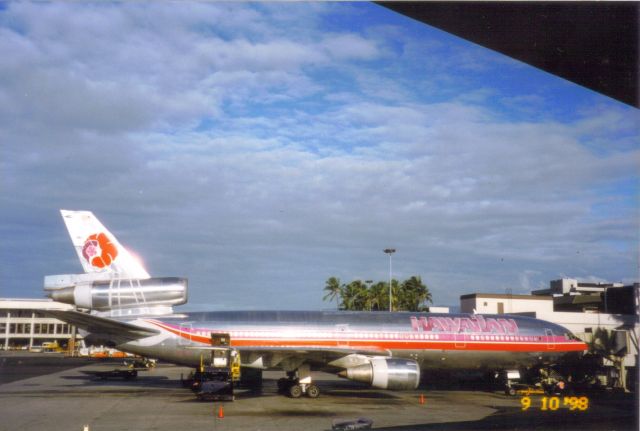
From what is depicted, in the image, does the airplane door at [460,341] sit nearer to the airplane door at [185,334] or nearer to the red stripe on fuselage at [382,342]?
the red stripe on fuselage at [382,342]

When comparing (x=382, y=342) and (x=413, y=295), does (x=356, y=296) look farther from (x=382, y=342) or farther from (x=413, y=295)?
(x=382, y=342)

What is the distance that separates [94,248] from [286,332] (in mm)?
9391

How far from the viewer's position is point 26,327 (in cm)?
9331

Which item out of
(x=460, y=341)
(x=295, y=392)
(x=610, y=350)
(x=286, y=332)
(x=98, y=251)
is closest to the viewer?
(x=295, y=392)

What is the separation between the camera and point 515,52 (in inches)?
246

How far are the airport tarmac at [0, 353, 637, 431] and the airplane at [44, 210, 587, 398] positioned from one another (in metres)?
1.47

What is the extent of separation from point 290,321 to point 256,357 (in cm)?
270

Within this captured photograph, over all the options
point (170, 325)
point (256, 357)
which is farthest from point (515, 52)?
point (170, 325)

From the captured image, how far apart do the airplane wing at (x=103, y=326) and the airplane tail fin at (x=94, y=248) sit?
2228mm

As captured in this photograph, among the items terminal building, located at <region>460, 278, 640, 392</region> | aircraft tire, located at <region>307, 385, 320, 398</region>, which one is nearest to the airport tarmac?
aircraft tire, located at <region>307, 385, 320, 398</region>

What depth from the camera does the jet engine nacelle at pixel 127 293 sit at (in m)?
22.8

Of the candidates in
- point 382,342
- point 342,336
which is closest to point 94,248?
point 342,336

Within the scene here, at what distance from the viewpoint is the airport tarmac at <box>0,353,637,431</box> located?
1590 centimetres

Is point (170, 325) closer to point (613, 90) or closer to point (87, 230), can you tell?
point (87, 230)
